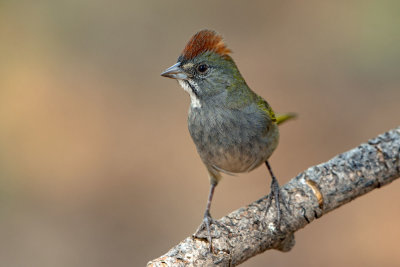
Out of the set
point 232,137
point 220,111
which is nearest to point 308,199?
point 232,137

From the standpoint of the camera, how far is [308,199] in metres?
4.18

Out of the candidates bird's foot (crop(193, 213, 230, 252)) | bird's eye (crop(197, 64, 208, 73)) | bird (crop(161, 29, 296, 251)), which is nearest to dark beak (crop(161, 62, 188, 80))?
bird (crop(161, 29, 296, 251))

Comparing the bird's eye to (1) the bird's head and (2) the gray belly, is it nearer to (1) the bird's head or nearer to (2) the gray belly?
(1) the bird's head

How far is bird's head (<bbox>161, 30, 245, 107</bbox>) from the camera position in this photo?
183 inches

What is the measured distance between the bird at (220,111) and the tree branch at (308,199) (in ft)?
1.13

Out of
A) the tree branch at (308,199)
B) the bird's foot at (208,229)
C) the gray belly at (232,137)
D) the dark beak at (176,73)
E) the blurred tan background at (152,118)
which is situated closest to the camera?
the bird's foot at (208,229)

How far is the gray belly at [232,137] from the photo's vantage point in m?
4.51

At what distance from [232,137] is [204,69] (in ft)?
2.34

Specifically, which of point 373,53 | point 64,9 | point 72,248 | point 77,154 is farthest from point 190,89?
point 64,9

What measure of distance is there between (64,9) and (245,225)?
8.86 metres

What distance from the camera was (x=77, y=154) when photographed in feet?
28.9

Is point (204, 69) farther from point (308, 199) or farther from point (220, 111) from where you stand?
point (308, 199)

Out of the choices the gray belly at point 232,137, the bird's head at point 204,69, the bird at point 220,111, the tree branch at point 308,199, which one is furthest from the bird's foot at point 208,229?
the bird's head at point 204,69

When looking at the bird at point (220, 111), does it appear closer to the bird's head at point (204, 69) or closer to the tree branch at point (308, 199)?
the bird's head at point (204, 69)
